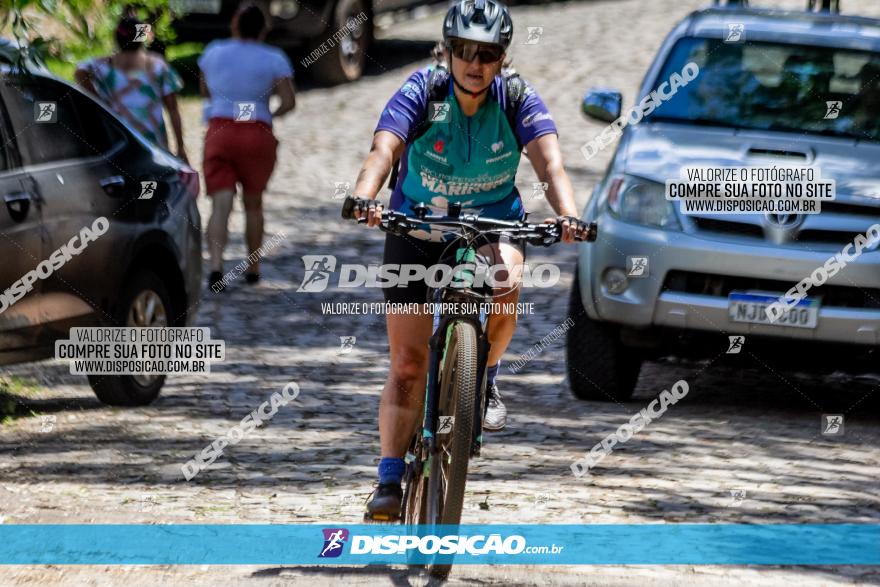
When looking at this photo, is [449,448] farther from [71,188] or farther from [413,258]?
[71,188]

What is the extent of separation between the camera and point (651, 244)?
8.18 m

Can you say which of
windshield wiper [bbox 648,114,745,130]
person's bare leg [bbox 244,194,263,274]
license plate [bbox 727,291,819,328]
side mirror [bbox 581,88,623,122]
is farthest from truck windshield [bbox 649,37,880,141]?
person's bare leg [bbox 244,194,263,274]

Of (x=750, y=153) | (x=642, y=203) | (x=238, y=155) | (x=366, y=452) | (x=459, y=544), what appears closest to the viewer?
(x=459, y=544)

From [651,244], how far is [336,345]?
2.87 metres

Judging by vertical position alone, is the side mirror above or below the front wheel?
above

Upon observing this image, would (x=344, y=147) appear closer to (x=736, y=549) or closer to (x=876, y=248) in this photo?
(x=876, y=248)

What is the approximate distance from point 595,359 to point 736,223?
1.08 m

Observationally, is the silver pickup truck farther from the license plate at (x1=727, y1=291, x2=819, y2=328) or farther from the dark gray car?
the dark gray car

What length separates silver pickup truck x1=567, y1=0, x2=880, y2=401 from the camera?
805cm

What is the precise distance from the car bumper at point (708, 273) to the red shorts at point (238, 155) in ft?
12.7

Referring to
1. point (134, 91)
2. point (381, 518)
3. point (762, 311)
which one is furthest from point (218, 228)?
point (381, 518)

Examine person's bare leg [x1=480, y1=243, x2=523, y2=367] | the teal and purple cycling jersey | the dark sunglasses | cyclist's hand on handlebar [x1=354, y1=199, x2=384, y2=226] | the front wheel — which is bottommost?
the front wheel

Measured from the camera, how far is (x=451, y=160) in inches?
226

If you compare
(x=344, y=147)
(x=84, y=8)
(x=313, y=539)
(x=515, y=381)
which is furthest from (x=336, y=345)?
(x=344, y=147)
